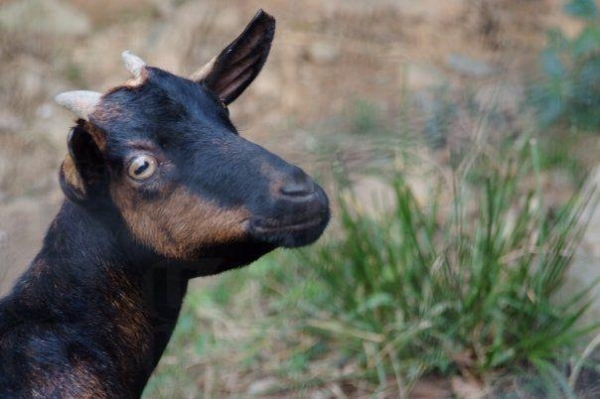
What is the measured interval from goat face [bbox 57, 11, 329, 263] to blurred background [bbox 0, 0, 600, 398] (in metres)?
2.01

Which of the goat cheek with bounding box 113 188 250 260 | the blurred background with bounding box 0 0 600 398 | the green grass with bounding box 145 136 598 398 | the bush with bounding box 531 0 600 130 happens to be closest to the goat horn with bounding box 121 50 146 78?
the goat cheek with bounding box 113 188 250 260

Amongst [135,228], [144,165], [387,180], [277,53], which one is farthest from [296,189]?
[277,53]

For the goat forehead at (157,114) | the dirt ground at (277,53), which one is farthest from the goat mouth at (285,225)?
the dirt ground at (277,53)

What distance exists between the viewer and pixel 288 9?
1049 cm

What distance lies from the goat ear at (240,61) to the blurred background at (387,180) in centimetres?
167

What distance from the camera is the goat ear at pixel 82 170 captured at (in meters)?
4.55

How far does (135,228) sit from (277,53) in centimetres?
582

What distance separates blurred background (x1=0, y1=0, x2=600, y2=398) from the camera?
20.9ft

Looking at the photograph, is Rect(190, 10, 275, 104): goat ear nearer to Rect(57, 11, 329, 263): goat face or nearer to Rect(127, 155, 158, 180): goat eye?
Rect(57, 11, 329, 263): goat face

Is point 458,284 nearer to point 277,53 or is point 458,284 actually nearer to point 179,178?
point 179,178

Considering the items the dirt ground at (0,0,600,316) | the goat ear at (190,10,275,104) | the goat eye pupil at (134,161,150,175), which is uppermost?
the dirt ground at (0,0,600,316)

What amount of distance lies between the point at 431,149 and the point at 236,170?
3.32 m

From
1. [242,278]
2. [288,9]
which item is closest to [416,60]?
[288,9]

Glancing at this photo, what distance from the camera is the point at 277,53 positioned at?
10.3m
